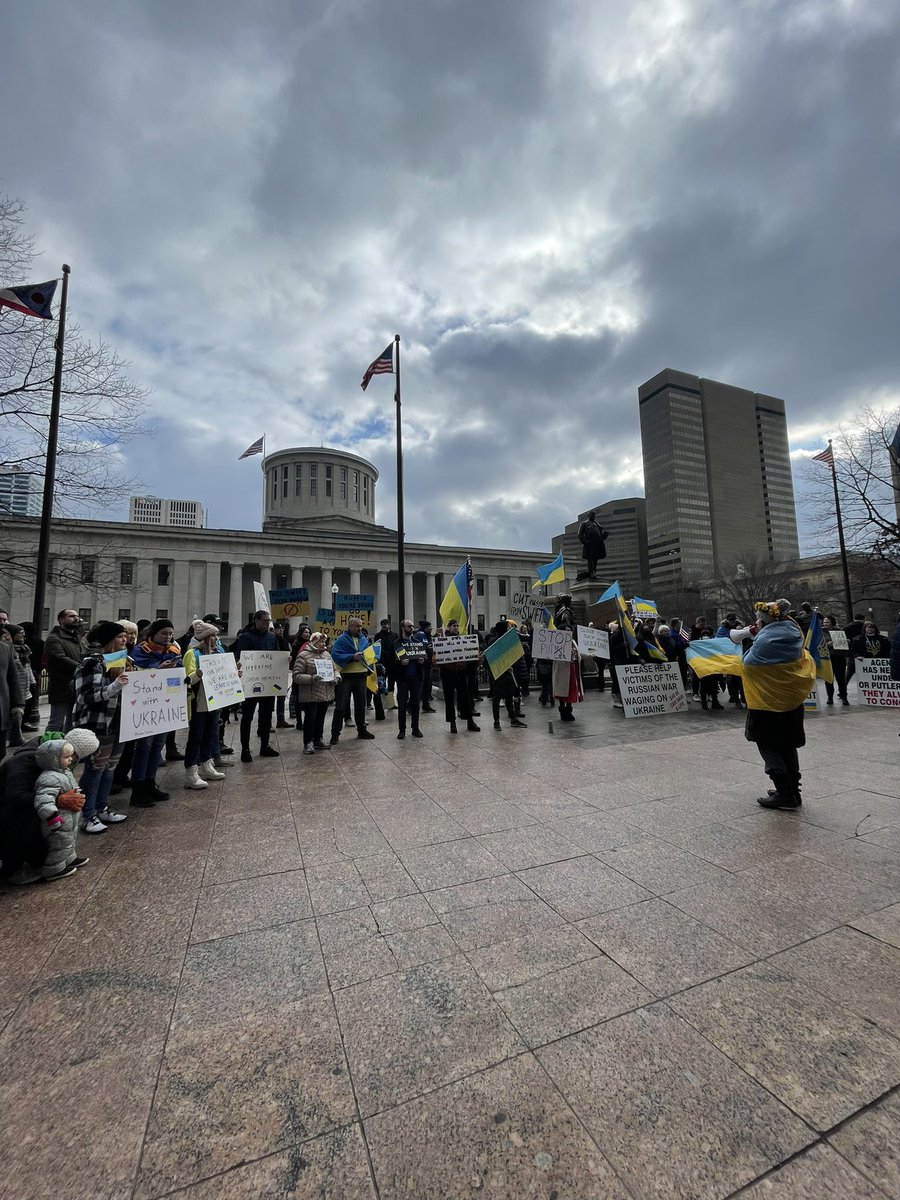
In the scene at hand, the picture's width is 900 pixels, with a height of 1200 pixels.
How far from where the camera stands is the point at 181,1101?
204 cm

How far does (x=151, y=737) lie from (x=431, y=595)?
233 ft

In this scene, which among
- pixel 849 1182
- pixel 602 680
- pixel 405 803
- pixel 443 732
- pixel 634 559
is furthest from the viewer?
pixel 634 559

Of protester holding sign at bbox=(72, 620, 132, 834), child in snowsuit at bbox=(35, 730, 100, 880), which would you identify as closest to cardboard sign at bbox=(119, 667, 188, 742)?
protester holding sign at bbox=(72, 620, 132, 834)

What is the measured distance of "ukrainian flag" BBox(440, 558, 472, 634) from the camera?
10.4 metres

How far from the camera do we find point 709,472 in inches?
4417

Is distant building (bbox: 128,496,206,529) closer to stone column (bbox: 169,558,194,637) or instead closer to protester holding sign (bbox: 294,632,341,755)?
stone column (bbox: 169,558,194,637)

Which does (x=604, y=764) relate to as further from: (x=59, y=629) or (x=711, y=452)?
(x=711, y=452)

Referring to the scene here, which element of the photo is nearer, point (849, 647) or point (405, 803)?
point (405, 803)

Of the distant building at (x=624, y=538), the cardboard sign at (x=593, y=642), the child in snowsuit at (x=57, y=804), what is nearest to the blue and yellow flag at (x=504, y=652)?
the cardboard sign at (x=593, y=642)

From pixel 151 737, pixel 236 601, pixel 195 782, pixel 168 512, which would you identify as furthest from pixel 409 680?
pixel 168 512

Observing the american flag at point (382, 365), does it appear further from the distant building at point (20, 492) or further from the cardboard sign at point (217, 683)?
the cardboard sign at point (217, 683)

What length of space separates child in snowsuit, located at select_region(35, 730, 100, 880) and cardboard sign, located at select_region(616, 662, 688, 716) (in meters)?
8.67

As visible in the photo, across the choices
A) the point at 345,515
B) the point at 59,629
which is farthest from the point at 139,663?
the point at 345,515

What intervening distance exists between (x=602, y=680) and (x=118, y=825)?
47.0ft
